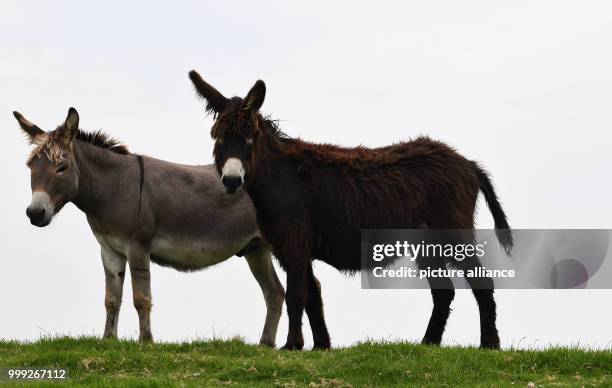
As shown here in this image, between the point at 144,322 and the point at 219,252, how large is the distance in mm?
1587

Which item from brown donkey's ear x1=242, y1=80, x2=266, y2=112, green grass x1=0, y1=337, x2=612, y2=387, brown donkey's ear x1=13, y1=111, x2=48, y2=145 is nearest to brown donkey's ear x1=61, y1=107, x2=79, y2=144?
brown donkey's ear x1=13, y1=111, x2=48, y2=145

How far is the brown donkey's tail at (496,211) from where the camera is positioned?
12.3 m

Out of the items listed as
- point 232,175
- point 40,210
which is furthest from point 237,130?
point 40,210

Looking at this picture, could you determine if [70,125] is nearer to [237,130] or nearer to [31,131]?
[31,131]

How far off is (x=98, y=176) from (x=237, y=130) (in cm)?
271

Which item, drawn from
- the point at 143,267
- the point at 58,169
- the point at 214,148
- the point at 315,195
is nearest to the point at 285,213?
the point at 315,195

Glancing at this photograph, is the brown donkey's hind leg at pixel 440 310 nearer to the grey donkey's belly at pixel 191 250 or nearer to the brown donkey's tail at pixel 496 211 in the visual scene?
the brown donkey's tail at pixel 496 211

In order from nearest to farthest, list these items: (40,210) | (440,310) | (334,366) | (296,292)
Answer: (334,366), (296,292), (40,210), (440,310)

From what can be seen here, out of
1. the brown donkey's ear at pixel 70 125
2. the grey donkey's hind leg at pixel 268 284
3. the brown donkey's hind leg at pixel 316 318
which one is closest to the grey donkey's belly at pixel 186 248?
the grey donkey's hind leg at pixel 268 284

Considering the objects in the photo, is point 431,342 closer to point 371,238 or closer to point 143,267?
point 371,238

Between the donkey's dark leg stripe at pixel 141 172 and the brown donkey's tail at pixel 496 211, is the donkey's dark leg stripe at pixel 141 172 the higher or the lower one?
the higher one

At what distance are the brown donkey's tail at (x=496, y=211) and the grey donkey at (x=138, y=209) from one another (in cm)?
336

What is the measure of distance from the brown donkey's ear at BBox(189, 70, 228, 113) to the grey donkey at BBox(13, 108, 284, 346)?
1.88 meters

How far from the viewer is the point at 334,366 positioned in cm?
988
